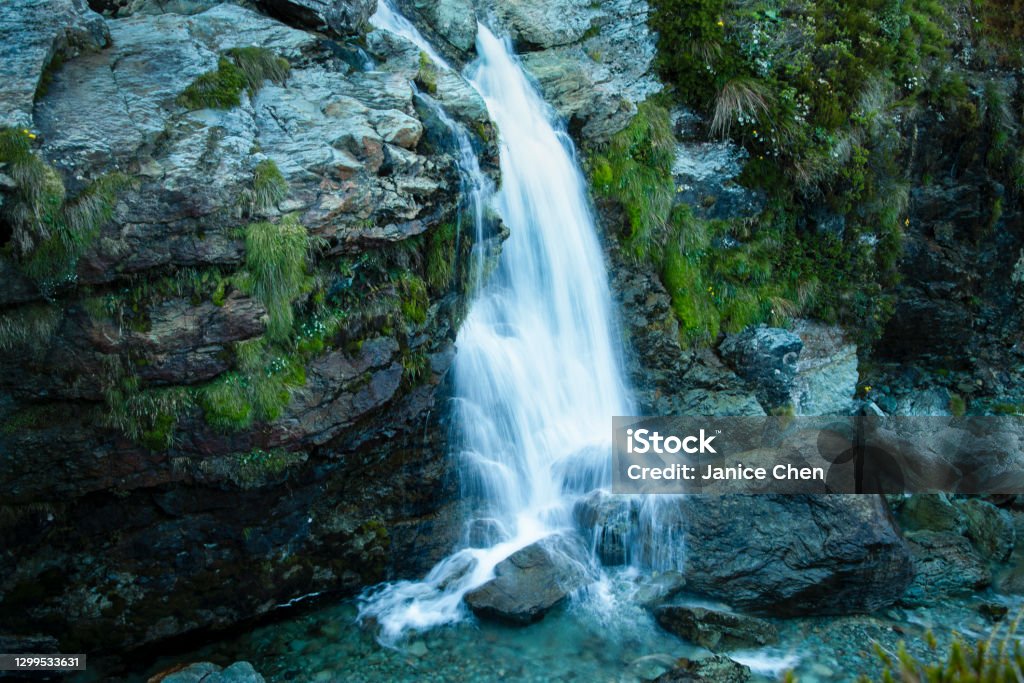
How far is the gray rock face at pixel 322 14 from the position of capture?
830 cm

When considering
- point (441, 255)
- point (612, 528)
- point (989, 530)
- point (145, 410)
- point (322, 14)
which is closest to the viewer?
point (145, 410)

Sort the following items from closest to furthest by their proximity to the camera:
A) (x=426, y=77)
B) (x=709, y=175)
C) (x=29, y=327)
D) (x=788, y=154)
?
(x=29, y=327), (x=426, y=77), (x=788, y=154), (x=709, y=175)

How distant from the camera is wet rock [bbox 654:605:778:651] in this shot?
23.7 feet

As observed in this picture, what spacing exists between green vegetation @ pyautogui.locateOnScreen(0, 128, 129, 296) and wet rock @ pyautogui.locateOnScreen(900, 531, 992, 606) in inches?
344

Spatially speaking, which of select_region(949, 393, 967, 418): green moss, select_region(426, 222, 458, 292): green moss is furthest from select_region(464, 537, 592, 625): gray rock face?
select_region(949, 393, 967, 418): green moss

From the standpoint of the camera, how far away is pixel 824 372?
35.6ft

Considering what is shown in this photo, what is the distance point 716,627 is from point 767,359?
13.4ft

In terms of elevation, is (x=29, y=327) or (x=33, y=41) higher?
(x=33, y=41)

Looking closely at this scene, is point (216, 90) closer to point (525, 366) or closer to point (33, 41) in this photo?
point (33, 41)

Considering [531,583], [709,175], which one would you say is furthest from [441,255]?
[709,175]

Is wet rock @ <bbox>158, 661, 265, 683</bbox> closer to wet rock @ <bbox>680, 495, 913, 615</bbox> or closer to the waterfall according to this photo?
the waterfall

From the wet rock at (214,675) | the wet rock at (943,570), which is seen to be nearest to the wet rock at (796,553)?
the wet rock at (943,570)

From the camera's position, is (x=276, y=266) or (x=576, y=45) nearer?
(x=276, y=266)

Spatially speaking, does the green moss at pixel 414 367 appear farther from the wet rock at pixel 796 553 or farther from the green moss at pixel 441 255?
the wet rock at pixel 796 553
